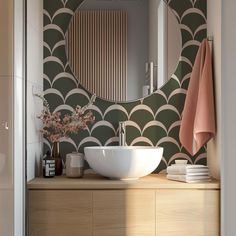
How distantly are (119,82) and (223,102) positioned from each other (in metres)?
0.73

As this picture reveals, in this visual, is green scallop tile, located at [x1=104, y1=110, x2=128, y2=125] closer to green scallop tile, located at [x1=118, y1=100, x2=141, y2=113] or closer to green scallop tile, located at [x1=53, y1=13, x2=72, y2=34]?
green scallop tile, located at [x1=118, y1=100, x2=141, y2=113]

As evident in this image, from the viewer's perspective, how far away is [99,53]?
9.77 ft

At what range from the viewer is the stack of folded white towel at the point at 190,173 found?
256cm

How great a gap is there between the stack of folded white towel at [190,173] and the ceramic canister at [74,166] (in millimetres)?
521

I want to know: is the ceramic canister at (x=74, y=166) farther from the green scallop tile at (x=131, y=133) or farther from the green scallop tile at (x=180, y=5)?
the green scallop tile at (x=180, y=5)

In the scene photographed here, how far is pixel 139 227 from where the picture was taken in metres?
2.51

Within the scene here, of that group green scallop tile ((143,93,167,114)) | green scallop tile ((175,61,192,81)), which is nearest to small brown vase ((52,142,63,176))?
green scallop tile ((143,93,167,114))

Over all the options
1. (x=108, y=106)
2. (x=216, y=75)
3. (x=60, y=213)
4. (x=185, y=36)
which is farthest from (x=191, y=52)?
(x=60, y=213)

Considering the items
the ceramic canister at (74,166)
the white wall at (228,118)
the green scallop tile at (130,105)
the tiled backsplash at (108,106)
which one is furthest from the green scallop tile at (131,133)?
the white wall at (228,118)

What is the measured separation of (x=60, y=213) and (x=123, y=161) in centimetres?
43

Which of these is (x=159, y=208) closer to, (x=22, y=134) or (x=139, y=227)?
(x=139, y=227)

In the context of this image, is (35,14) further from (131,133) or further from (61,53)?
(131,133)

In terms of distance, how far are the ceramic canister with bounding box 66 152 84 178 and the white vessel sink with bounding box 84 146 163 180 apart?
15 centimetres

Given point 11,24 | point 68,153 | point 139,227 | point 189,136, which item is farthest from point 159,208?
point 11,24
